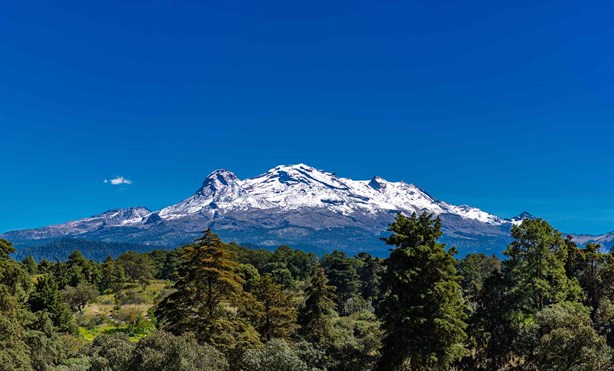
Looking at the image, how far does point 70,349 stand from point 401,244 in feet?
115

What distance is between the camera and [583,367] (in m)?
26.4

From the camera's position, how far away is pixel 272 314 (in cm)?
4091

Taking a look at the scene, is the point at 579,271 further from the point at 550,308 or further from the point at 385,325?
the point at 385,325

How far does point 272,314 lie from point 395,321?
14.2 m

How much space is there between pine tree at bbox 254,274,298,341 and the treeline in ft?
0.32

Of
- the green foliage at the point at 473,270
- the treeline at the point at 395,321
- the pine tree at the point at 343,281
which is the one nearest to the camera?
the treeline at the point at 395,321

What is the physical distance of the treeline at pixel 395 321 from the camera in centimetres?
2705

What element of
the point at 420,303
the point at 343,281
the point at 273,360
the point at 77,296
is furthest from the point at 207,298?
the point at 77,296

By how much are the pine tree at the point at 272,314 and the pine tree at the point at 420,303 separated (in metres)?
12.0

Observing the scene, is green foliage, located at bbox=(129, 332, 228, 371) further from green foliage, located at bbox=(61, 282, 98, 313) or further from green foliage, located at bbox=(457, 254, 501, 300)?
green foliage, located at bbox=(61, 282, 98, 313)

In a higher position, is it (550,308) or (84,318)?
(550,308)

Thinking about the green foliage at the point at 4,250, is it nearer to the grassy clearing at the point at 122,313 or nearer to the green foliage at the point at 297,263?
the grassy clearing at the point at 122,313

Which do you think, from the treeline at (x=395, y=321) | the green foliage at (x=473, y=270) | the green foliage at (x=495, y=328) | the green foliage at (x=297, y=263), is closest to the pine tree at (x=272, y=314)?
the treeline at (x=395, y=321)

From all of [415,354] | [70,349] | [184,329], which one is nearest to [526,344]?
[415,354]
